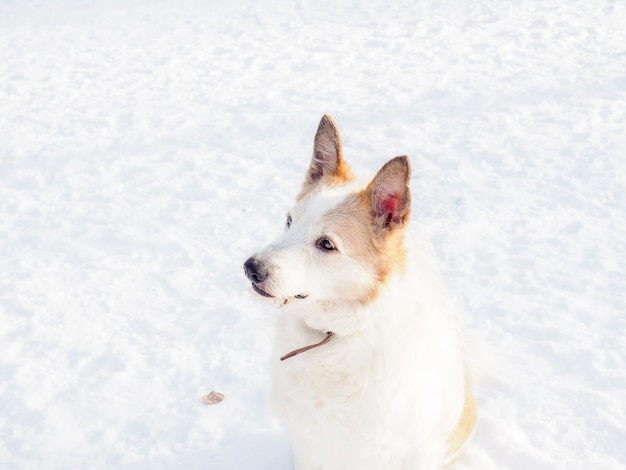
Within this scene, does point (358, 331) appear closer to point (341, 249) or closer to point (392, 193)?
point (341, 249)

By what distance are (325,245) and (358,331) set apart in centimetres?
40

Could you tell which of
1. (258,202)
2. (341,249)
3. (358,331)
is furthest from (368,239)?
(258,202)

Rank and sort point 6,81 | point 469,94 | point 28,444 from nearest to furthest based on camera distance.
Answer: point 28,444 < point 469,94 < point 6,81

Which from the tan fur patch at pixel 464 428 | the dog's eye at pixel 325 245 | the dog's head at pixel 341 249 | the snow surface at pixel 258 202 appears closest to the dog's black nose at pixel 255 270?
the dog's head at pixel 341 249

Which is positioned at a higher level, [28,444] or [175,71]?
[175,71]

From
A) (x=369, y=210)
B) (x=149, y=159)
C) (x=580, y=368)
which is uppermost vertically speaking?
(x=369, y=210)

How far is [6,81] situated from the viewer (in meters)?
8.31

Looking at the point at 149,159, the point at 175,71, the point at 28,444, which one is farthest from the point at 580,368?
the point at 175,71

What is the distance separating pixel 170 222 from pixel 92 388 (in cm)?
195

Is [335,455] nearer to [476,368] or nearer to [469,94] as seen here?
[476,368]

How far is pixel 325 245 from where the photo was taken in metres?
2.66

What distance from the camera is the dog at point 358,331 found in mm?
2590

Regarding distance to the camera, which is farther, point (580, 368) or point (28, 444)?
point (580, 368)

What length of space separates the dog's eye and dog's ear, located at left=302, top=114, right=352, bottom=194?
390mm
